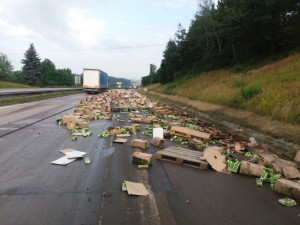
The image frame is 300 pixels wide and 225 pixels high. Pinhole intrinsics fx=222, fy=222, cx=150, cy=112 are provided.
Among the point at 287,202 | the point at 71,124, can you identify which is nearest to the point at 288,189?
the point at 287,202

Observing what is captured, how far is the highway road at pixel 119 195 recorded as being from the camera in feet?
10.1

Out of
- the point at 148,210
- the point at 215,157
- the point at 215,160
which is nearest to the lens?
the point at 148,210

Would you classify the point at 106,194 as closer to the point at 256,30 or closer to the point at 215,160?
the point at 215,160

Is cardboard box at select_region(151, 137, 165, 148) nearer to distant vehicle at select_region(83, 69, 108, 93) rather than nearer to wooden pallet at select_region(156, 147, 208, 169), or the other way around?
wooden pallet at select_region(156, 147, 208, 169)

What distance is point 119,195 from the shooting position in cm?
365

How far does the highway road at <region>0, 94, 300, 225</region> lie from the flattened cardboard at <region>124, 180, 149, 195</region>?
0.33ft

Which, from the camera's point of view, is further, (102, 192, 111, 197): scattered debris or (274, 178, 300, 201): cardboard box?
(274, 178, 300, 201): cardboard box

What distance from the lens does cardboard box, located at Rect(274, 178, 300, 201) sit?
13.0 feet

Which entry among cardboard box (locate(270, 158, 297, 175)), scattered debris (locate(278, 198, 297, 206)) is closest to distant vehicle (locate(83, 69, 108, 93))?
cardboard box (locate(270, 158, 297, 175))

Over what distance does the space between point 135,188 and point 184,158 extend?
191 cm

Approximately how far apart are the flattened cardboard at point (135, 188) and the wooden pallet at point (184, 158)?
5.39 feet

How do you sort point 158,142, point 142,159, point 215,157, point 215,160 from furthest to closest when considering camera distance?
1. point 158,142
2. point 215,157
3. point 215,160
4. point 142,159

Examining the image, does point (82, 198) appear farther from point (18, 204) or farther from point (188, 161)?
point (188, 161)

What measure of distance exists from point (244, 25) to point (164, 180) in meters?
25.7
